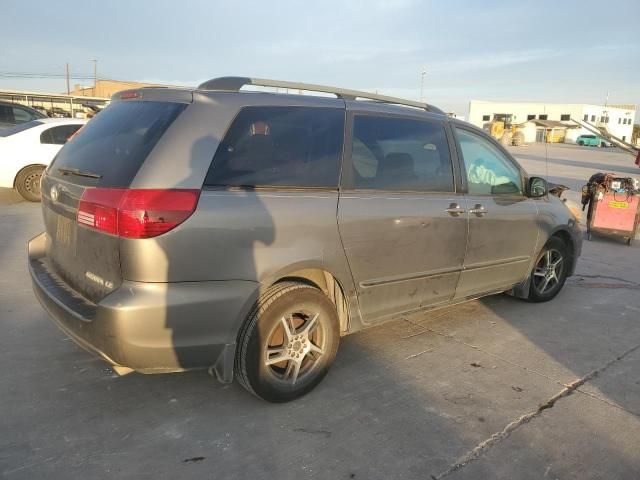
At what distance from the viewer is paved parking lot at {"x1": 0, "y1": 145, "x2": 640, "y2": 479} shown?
2451 millimetres

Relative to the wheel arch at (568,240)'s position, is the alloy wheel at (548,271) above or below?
below

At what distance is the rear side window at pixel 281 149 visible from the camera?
2.65 metres

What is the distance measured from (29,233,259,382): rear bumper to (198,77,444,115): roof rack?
45.3 inches

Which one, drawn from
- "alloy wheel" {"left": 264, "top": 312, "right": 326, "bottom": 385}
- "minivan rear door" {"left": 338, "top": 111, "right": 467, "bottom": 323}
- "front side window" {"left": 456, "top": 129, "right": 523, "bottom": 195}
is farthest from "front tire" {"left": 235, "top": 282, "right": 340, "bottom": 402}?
"front side window" {"left": 456, "top": 129, "right": 523, "bottom": 195}

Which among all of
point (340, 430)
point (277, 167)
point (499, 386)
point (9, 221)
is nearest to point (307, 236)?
point (277, 167)

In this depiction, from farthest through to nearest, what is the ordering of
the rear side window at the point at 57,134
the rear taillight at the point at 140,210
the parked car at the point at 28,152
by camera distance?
the rear side window at the point at 57,134 < the parked car at the point at 28,152 < the rear taillight at the point at 140,210

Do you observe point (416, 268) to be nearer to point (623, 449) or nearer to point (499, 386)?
point (499, 386)

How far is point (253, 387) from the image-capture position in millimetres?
2824

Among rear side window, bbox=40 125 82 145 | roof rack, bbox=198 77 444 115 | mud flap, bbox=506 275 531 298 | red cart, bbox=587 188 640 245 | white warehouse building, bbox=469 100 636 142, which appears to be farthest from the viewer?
white warehouse building, bbox=469 100 636 142

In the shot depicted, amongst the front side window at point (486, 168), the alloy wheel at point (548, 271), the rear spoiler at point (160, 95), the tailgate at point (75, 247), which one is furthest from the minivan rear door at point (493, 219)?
the tailgate at point (75, 247)

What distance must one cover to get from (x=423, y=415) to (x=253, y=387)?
1027mm

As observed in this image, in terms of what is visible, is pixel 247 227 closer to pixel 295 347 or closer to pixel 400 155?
pixel 295 347

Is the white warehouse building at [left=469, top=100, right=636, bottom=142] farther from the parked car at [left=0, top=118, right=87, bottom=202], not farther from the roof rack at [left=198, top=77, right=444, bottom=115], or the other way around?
the roof rack at [left=198, top=77, right=444, bottom=115]

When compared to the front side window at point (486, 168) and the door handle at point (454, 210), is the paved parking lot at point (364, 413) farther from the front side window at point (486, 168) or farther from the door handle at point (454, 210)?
the front side window at point (486, 168)
